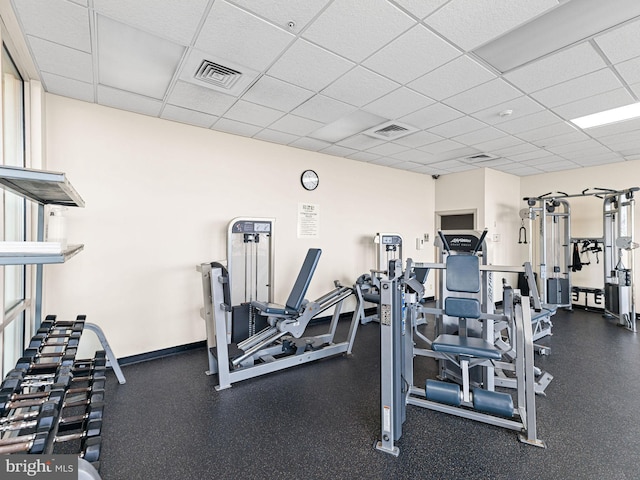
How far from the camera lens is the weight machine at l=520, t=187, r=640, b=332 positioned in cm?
462

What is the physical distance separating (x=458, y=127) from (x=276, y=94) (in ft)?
6.96

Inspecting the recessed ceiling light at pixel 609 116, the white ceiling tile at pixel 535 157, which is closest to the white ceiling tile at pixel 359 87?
the recessed ceiling light at pixel 609 116

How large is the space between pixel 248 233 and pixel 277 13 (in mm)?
2222

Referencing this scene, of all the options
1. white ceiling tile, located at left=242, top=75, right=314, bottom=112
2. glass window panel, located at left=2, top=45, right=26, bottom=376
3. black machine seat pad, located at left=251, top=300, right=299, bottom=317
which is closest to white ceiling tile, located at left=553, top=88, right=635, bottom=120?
white ceiling tile, located at left=242, top=75, right=314, bottom=112

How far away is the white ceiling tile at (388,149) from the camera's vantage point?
14.1 ft

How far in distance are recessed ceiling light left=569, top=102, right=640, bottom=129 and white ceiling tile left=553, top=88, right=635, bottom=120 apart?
5.9 inches

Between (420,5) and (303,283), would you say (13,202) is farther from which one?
(420,5)

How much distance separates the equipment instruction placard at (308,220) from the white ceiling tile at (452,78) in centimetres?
218

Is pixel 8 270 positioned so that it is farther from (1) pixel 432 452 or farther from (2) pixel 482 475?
(2) pixel 482 475

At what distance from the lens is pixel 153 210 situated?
3.28 m

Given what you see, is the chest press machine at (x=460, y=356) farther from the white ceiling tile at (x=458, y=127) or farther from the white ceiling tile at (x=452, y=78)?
the white ceiling tile at (x=458, y=127)

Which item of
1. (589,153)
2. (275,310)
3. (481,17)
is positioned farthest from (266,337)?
(589,153)

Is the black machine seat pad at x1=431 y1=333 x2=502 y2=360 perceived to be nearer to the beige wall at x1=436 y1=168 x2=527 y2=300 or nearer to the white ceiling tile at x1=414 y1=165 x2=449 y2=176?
the beige wall at x1=436 y1=168 x2=527 y2=300

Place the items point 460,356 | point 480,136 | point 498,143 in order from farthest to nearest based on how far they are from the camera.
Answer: point 498,143 < point 480,136 < point 460,356
